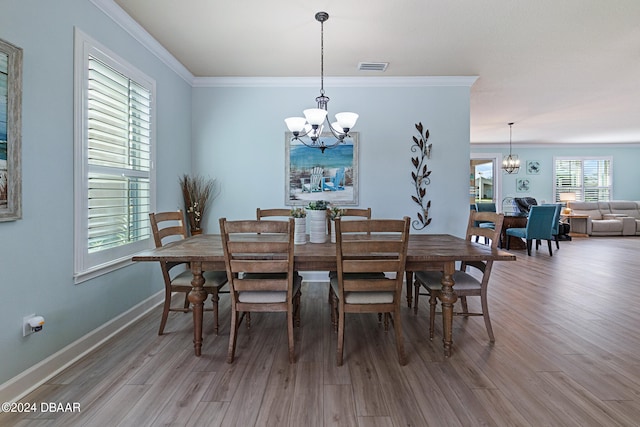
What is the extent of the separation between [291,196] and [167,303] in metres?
2.03

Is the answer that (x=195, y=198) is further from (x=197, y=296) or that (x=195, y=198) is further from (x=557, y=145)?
(x=557, y=145)

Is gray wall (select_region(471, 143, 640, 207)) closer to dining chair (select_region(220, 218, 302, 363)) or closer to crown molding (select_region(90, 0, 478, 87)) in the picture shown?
crown molding (select_region(90, 0, 478, 87))

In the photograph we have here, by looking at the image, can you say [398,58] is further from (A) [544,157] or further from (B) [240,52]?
(A) [544,157]

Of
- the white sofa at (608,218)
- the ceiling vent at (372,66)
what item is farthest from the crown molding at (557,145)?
the ceiling vent at (372,66)

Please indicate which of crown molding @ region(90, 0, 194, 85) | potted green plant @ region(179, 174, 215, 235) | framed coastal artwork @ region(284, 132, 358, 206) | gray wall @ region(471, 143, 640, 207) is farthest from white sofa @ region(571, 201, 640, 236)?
crown molding @ region(90, 0, 194, 85)

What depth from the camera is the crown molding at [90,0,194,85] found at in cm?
248

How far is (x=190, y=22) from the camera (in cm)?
278

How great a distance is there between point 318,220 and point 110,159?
5.64 ft

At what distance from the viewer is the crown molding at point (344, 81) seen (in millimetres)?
4055

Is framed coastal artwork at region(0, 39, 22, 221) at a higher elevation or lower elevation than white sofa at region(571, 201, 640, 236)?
higher

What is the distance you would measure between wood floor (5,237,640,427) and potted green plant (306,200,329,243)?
0.78m

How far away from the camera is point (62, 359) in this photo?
2.11 meters

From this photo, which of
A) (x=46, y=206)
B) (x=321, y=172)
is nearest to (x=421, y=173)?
(x=321, y=172)

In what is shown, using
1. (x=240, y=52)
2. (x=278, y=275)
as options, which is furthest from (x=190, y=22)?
(x=278, y=275)
